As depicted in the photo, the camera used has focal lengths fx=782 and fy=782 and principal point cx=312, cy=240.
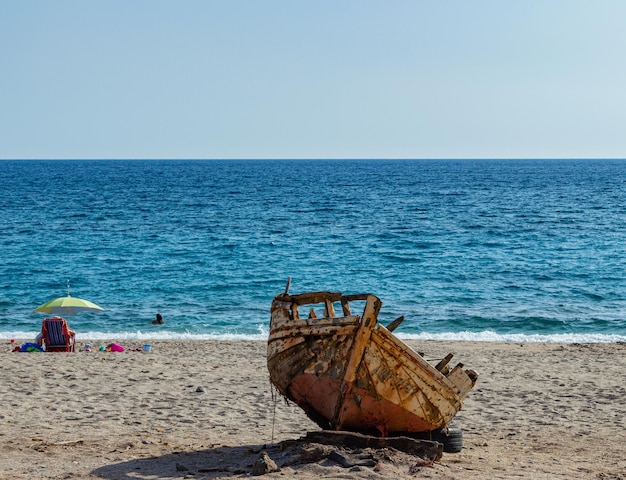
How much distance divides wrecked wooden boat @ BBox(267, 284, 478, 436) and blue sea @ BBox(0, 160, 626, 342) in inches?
528

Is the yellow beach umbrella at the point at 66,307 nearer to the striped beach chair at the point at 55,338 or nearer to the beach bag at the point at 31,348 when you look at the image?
the striped beach chair at the point at 55,338

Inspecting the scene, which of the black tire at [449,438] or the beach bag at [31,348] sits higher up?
the black tire at [449,438]

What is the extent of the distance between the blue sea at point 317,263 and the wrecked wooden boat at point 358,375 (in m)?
13.4

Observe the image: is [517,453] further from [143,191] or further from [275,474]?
[143,191]

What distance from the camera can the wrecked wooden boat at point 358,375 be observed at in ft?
30.5

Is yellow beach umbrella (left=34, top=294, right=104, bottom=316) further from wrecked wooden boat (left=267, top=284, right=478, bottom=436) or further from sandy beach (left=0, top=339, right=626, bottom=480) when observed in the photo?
wrecked wooden boat (left=267, top=284, right=478, bottom=436)

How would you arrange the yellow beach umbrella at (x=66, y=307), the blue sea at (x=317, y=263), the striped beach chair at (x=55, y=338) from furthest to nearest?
the blue sea at (x=317, y=263)
the yellow beach umbrella at (x=66, y=307)
the striped beach chair at (x=55, y=338)

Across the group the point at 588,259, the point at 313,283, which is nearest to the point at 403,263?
the point at 313,283

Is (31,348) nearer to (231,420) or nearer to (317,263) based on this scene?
(231,420)

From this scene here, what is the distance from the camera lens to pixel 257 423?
12.1 m

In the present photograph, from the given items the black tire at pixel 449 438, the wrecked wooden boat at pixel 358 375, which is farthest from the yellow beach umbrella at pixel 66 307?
the black tire at pixel 449 438

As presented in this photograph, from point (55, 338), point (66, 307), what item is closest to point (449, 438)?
point (55, 338)

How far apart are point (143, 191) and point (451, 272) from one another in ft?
177

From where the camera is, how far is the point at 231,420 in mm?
12172
